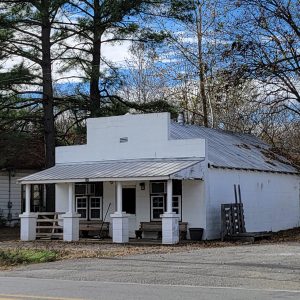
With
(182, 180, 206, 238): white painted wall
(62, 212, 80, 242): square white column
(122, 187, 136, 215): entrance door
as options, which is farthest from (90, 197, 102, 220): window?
(182, 180, 206, 238): white painted wall

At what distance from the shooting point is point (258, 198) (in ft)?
98.7

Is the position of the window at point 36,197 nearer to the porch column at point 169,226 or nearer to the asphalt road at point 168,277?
the porch column at point 169,226

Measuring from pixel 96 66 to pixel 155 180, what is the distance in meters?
8.13

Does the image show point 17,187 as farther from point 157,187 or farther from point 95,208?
point 157,187

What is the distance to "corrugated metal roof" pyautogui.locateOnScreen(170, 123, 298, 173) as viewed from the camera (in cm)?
2844

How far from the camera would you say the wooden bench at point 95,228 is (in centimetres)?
2819

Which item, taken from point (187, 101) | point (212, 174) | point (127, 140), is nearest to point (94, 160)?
point (127, 140)

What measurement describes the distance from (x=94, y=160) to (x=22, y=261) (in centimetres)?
1152

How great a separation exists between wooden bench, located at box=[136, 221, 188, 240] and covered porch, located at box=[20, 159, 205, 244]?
4 centimetres

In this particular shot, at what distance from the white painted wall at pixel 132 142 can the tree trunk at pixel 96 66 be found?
3060mm

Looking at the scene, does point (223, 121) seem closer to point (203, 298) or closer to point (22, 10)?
point (22, 10)

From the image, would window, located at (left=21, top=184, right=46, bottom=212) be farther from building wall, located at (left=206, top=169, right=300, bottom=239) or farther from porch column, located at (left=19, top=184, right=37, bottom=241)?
building wall, located at (left=206, top=169, right=300, bottom=239)

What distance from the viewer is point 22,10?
31.0 m

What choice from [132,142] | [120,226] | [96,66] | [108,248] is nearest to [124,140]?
[132,142]
